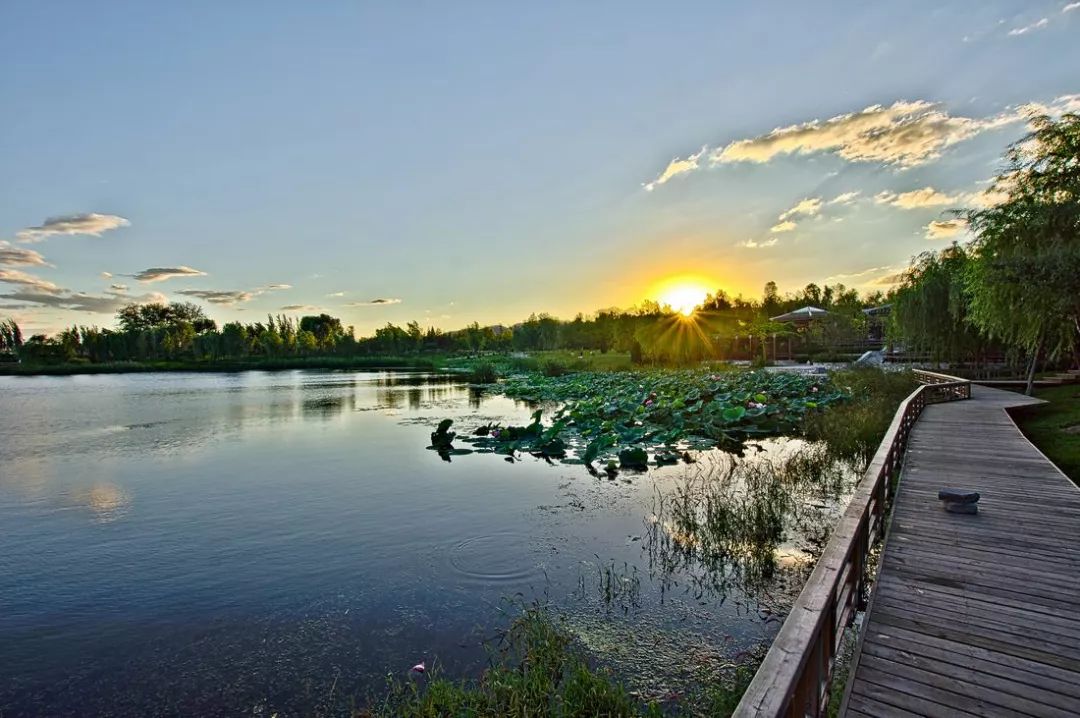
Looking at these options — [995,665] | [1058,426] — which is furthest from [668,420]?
[995,665]

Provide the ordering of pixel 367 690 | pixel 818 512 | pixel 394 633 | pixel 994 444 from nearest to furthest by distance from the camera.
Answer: pixel 367 690, pixel 394 633, pixel 818 512, pixel 994 444

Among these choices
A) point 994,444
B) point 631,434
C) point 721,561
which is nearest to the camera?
point 721,561

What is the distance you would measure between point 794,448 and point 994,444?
3.39 m

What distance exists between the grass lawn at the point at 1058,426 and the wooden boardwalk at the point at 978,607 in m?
3.47

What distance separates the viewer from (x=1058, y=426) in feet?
37.9

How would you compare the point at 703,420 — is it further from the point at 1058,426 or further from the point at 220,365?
the point at 220,365

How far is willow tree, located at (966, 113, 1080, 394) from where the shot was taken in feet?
32.5

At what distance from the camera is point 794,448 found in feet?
37.3

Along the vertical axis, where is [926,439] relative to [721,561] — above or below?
above

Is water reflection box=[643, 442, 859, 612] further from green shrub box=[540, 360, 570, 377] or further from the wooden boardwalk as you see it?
green shrub box=[540, 360, 570, 377]

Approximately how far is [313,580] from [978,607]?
6011mm

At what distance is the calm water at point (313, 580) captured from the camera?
417 cm

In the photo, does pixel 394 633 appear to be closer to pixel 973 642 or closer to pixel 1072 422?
pixel 973 642

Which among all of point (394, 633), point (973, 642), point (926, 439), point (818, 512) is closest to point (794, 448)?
point (926, 439)
